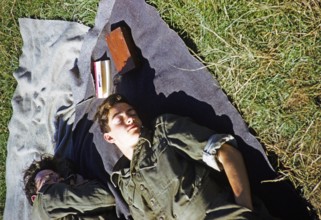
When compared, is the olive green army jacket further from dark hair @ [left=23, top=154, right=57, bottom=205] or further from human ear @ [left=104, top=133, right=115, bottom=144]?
dark hair @ [left=23, top=154, right=57, bottom=205]

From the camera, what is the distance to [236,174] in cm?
332

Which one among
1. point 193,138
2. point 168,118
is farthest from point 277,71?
point 168,118

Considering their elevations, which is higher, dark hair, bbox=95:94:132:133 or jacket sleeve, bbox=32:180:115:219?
dark hair, bbox=95:94:132:133

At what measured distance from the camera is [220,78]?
358 cm

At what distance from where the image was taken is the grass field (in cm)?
321

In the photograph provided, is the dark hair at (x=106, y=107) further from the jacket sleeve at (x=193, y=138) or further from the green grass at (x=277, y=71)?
the green grass at (x=277, y=71)

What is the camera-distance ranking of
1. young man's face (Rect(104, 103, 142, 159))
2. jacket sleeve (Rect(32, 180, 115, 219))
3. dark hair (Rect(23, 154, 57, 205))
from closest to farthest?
1. young man's face (Rect(104, 103, 142, 159))
2. jacket sleeve (Rect(32, 180, 115, 219))
3. dark hair (Rect(23, 154, 57, 205))

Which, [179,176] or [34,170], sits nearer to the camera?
[179,176]

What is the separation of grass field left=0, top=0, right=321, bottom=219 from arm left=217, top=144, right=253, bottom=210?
0.22 meters

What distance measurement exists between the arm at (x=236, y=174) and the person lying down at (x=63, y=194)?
125 centimetres

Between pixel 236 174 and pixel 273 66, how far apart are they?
2.28 feet

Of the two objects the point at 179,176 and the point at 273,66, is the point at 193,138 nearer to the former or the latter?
the point at 179,176

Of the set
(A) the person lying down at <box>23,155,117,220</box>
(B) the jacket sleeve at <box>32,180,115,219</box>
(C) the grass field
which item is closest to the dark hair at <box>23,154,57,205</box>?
(A) the person lying down at <box>23,155,117,220</box>

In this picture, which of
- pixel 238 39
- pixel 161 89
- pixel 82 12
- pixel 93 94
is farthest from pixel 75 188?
pixel 238 39
